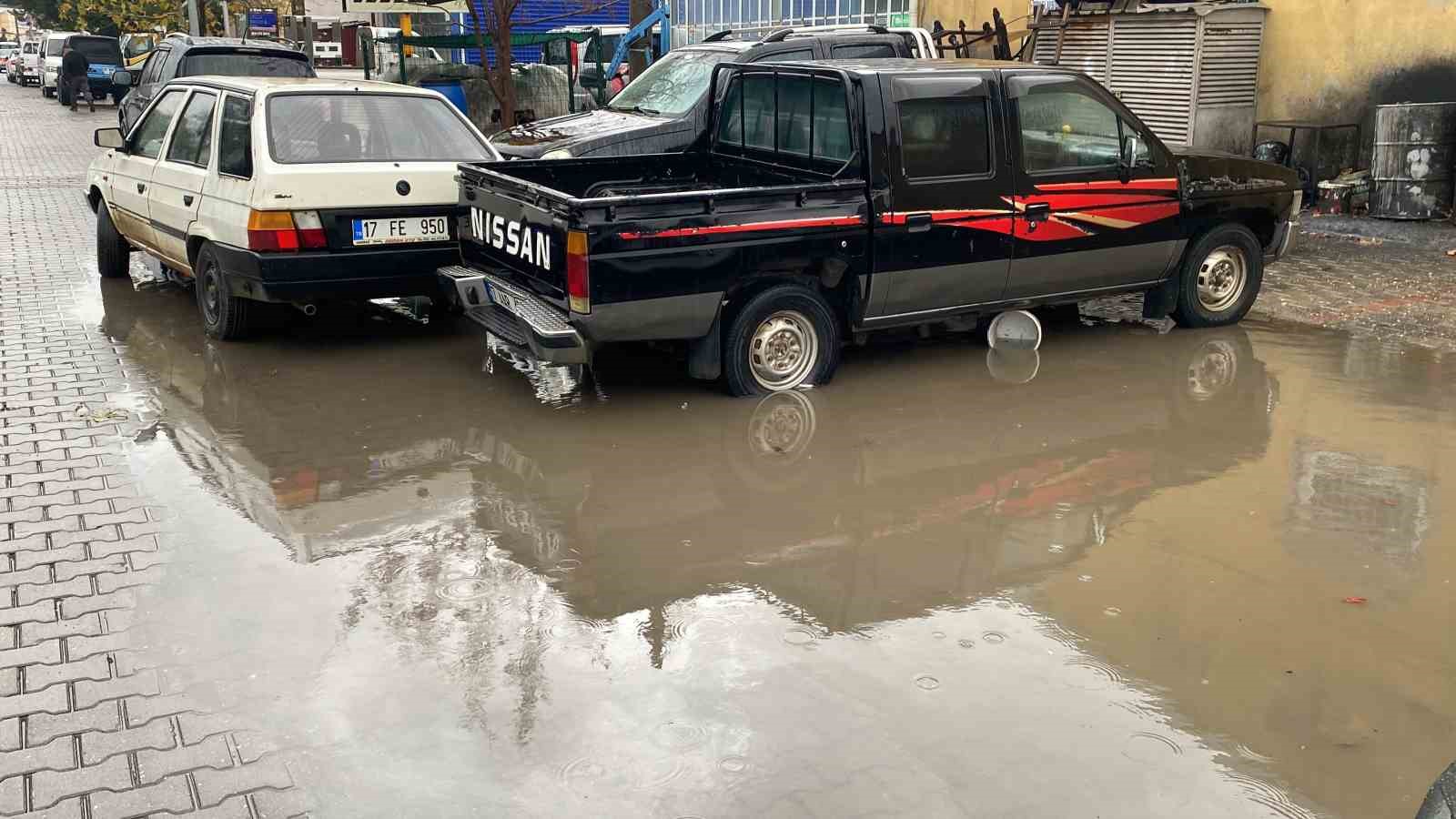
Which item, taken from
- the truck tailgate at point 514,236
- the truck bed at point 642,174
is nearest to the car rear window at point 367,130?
the truck bed at point 642,174

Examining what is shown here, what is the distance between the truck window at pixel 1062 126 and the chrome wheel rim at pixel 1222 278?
4.26 feet

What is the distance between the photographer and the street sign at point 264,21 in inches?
1892

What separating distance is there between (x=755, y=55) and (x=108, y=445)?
7561 mm

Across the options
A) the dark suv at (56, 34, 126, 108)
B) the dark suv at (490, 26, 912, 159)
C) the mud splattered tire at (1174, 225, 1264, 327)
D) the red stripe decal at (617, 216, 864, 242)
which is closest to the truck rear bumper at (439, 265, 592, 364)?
the red stripe decal at (617, 216, 864, 242)

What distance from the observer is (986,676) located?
4.21 metres

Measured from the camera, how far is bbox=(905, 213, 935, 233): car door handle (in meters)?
7.34

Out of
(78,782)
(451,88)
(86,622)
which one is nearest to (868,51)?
(86,622)

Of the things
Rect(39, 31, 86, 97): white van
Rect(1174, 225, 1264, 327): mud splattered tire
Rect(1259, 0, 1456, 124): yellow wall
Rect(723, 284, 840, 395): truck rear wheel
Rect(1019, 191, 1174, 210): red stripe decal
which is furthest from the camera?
Rect(39, 31, 86, 97): white van

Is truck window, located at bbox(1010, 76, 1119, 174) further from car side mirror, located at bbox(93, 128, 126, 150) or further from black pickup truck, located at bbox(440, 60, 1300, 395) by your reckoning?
car side mirror, located at bbox(93, 128, 126, 150)

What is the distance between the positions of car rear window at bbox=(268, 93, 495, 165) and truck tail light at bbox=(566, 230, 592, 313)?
7.11 feet

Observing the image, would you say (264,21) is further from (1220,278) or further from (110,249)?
(1220,278)

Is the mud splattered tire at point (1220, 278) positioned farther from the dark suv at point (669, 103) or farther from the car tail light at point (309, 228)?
the car tail light at point (309, 228)

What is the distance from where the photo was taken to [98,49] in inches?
1478

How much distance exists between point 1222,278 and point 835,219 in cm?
340
